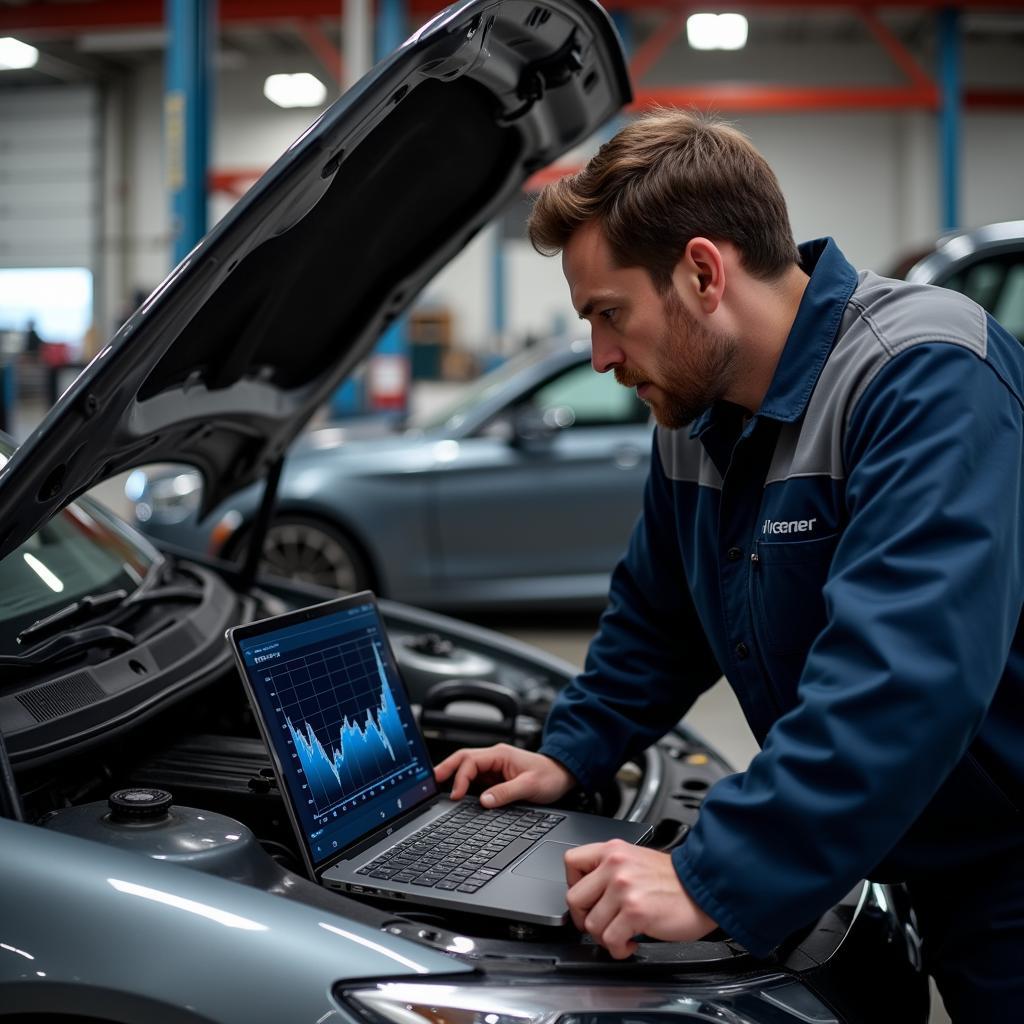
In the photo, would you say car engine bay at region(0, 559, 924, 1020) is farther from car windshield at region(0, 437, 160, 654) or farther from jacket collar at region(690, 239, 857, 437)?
jacket collar at region(690, 239, 857, 437)

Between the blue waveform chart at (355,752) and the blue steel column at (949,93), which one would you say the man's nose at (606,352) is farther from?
the blue steel column at (949,93)

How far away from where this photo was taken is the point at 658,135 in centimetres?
148

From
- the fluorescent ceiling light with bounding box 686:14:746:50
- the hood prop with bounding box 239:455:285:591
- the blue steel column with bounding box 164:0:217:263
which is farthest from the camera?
the fluorescent ceiling light with bounding box 686:14:746:50

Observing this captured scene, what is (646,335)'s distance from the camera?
4.81 ft

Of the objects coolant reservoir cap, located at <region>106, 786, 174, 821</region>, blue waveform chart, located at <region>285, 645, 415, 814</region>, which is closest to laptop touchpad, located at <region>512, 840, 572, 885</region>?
blue waveform chart, located at <region>285, 645, 415, 814</region>

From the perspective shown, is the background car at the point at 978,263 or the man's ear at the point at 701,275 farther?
the background car at the point at 978,263

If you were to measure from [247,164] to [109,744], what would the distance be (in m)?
20.8

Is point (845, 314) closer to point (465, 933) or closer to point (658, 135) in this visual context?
point (658, 135)

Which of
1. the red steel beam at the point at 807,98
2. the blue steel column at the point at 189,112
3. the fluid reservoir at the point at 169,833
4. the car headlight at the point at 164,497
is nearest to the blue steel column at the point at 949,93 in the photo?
the red steel beam at the point at 807,98

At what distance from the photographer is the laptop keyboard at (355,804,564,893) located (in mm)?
1491

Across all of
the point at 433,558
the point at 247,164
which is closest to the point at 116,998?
the point at 433,558

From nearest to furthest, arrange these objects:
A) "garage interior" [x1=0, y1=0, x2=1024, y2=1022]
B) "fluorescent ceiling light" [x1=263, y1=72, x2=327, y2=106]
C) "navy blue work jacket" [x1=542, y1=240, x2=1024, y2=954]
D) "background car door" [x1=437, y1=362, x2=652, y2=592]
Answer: "navy blue work jacket" [x1=542, y1=240, x2=1024, y2=954] < "background car door" [x1=437, y1=362, x2=652, y2=592] < "garage interior" [x1=0, y1=0, x2=1024, y2=1022] < "fluorescent ceiling light" [x1=263, y1=72, x2=327, y2=106]

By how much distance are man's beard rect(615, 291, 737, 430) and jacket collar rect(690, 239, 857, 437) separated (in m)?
0.07

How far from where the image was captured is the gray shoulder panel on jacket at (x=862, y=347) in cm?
136
